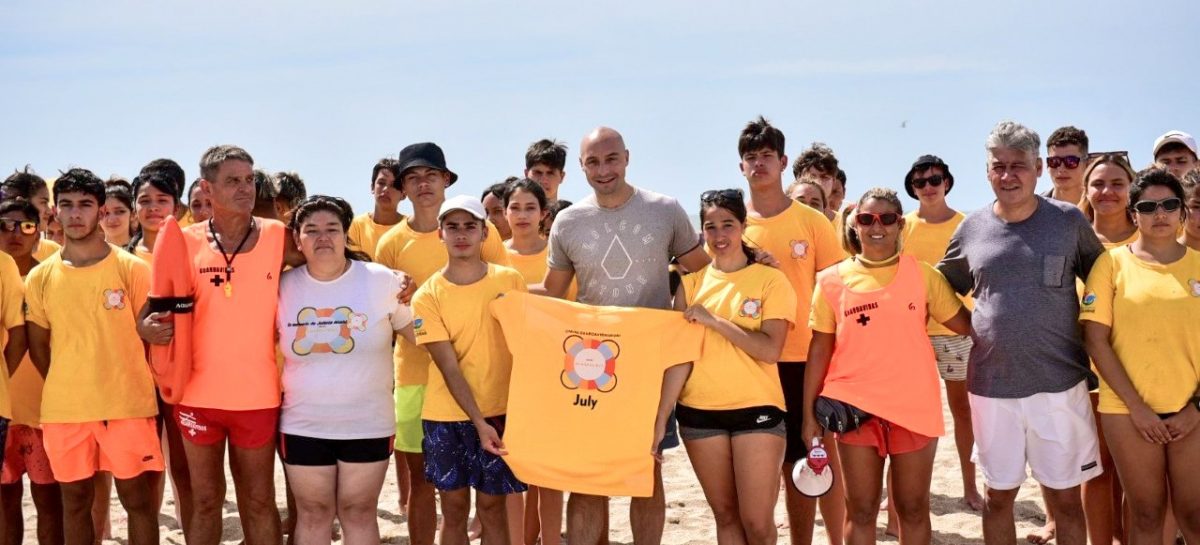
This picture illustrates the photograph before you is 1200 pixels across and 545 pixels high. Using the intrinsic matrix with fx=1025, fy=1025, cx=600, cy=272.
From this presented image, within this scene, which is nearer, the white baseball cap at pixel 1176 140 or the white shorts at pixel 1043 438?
the white shorts at pixel 1043 438

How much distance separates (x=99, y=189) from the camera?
613 centimetres

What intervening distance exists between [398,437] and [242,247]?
149cm

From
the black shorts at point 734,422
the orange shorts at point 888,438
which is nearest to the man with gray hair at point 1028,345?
the orange shorts at point 888,438

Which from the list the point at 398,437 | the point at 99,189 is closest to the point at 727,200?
the point at 398,437

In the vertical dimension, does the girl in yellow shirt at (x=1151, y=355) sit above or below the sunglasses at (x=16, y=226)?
below

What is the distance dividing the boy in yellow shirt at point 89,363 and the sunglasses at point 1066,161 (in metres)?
5.97

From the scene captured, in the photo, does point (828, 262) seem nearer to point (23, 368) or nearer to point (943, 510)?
point (943, 510)

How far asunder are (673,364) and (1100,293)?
88.7 inches

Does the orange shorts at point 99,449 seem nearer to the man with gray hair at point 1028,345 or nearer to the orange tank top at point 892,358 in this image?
the orange tank top at point 892,358

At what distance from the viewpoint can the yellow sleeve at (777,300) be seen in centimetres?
548

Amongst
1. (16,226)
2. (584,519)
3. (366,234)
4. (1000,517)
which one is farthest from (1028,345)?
(16,226)

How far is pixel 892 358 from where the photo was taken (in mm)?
5426

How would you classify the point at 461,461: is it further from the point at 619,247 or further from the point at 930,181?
the point at 930,181

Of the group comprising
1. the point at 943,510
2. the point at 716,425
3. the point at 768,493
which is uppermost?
the point at 716,425
